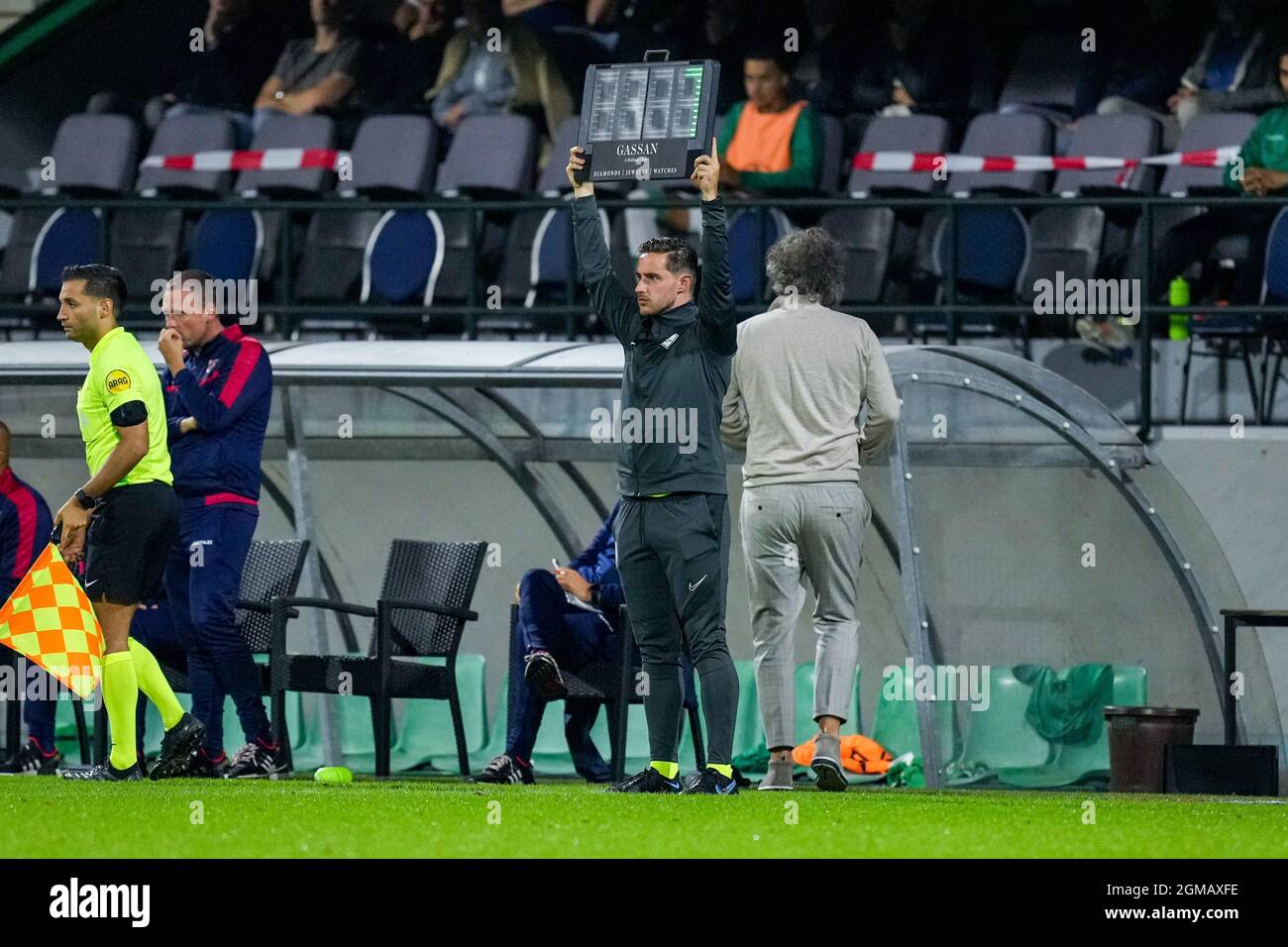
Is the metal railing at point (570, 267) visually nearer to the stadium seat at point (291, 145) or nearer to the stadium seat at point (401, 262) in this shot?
the stadium seat at point (401, 262)

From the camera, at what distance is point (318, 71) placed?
15.8m

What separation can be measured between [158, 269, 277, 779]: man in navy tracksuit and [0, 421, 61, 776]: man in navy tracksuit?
123cm

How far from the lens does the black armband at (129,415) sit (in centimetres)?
878

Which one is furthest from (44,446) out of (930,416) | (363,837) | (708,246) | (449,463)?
(363,837)

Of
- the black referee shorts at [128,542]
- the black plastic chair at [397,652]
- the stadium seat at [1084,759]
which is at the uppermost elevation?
the black referee shorts at [128,542]

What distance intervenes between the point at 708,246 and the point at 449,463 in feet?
14.0

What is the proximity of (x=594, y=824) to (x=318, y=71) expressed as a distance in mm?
9563

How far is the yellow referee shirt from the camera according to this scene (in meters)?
8.88

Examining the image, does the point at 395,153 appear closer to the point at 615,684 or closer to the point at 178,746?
the point at 615,684

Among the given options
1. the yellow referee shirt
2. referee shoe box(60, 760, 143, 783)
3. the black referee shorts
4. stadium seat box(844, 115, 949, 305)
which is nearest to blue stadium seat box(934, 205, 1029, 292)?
stadium seat box(844, 115, 949, 305)

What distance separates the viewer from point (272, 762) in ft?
31.8

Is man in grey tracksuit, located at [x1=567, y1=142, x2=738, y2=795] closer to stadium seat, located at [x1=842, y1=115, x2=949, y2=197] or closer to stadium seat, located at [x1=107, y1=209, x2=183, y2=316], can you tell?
stadium seat, located at [x1=842, y1=115, x2=949, y2=197]

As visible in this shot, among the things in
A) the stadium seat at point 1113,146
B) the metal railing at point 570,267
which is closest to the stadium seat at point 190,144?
the metal railing at point 570,267

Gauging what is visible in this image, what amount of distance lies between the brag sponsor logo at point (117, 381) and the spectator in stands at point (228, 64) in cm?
685
